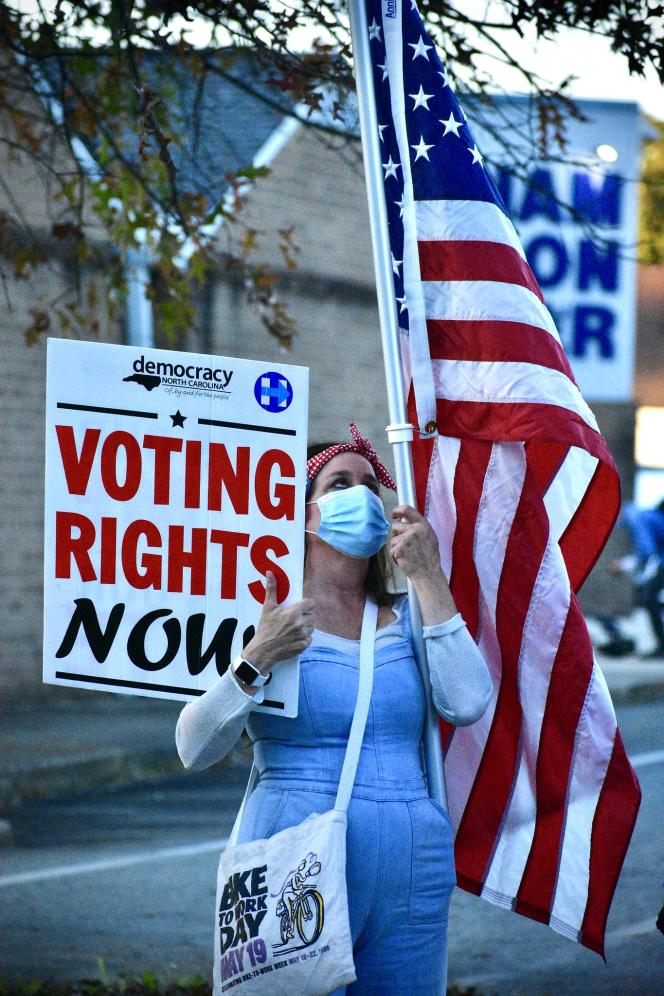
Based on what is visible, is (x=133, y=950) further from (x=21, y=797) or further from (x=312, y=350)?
(x=312, y=350)

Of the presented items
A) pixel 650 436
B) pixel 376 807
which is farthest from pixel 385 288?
pixel 650 436

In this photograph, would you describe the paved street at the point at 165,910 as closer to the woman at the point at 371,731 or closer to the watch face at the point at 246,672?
the woman at the point at 371,731

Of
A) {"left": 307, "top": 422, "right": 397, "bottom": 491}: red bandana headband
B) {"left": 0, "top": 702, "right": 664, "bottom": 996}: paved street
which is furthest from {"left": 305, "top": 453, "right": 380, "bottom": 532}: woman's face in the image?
{"left": 0, "top": 702, "right": 664, "bottom": 996}: paved street

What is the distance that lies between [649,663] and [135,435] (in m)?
15.8

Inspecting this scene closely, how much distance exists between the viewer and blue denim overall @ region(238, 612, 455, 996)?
3.35m

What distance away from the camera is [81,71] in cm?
665

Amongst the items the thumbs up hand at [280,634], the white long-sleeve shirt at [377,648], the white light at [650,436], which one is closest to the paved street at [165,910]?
the white long-sleeve shirt at [377,648]

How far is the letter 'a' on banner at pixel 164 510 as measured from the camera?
3.51 meters

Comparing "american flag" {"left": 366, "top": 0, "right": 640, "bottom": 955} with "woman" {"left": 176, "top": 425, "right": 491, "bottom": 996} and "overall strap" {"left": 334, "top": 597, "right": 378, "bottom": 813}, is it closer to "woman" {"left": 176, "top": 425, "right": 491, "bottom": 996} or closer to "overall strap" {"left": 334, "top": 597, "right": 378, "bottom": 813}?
"woman" {"left": 176, "top": 425, "right": 491, "bottom": 996}

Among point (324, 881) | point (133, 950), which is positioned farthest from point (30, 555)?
point (324, 881)

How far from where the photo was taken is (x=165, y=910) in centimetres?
721

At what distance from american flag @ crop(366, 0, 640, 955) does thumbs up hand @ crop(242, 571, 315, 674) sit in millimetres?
772

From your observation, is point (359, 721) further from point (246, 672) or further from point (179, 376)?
point (179, 376)

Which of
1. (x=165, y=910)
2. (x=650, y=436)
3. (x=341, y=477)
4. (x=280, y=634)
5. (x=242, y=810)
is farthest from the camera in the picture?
(x=650, y=436)
